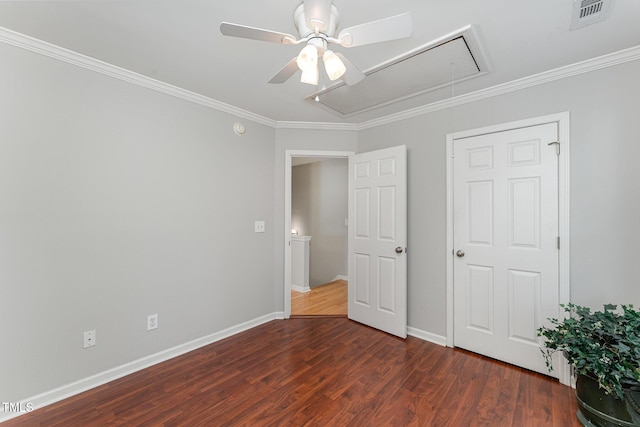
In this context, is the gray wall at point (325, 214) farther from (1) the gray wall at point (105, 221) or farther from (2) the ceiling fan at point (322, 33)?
(2) the ceiling fan at point (322, 33)

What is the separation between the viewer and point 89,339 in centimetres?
205

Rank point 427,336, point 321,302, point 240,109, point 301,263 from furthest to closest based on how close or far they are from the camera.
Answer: point 301,263 → point 321,302 → point 240,109 → point 427,336

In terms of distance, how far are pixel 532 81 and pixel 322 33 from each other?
196 cm

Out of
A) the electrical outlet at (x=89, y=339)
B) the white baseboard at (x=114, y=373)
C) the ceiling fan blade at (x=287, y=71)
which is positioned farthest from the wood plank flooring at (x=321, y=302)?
the ceiling fan blade at (x=287, y=71)

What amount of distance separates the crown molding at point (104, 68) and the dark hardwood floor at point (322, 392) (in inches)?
92.4

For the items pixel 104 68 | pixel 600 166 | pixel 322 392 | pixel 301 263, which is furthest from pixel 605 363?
pixel 104 68

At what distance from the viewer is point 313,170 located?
5.57m

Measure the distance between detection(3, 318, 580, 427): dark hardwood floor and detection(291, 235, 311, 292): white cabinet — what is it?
186cm

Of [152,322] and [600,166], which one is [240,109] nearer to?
[152,322]

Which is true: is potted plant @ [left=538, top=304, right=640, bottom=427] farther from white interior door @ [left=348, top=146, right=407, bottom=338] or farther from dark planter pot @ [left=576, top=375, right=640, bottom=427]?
white interior door @ [left=348, top=146, right=407, bottom=338]

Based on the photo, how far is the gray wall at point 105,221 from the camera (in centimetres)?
179

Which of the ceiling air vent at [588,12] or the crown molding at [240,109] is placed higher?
the ceiling air vent at [588,12]

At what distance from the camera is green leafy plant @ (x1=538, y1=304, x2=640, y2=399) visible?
1519 millimetres

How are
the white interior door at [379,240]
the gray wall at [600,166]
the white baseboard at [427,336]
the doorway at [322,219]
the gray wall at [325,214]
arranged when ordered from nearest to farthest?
the gray wall at [600,166], the white baseboard at [427,336], the white interior door at [379,240], the doorway at [322,219], the gray wall at [325,214]
